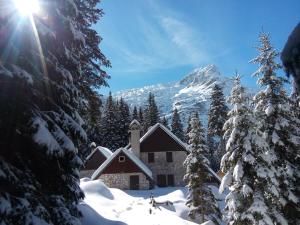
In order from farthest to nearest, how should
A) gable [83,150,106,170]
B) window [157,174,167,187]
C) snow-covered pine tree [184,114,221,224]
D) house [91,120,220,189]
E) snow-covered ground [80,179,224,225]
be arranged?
gable [83,150,106,170] < house [91,120,220,189] < window [157,174,167,187] < snow-covered pine tree [184,114,221,224] < snow-covered ground [80,179,224,225]

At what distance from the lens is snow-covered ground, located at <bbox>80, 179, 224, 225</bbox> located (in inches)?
743

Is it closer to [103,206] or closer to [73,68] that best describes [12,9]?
[73,68]

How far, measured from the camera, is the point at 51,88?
8914 millimetres

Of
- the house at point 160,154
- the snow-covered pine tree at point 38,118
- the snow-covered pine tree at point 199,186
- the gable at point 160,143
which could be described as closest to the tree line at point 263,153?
the snow-covered pine tree at point 199,186

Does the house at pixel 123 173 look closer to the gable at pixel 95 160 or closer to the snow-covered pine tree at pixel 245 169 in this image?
the gable at pixel 95 160

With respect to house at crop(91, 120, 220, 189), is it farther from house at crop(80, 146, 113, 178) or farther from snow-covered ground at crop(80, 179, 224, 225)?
house at crop(80, 146, 113, 178)

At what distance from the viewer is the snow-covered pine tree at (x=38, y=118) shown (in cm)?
723

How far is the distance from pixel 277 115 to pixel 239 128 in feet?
8.60

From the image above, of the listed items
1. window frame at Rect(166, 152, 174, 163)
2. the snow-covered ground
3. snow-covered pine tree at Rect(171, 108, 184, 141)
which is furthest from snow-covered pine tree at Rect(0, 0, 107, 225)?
snow-covered pine tree at Rect(171, 108, 184, 141)

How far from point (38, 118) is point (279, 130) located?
15.3 meters

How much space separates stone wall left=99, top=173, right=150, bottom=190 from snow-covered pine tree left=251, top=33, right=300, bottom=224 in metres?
22.4

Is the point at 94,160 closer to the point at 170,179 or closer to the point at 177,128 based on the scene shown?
the point at 170,179

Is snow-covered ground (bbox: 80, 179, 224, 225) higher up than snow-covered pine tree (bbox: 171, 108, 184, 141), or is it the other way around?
snow-covered pine tree (bbox: 171, 108, 184, 141)

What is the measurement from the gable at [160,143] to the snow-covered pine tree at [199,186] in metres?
14.9
